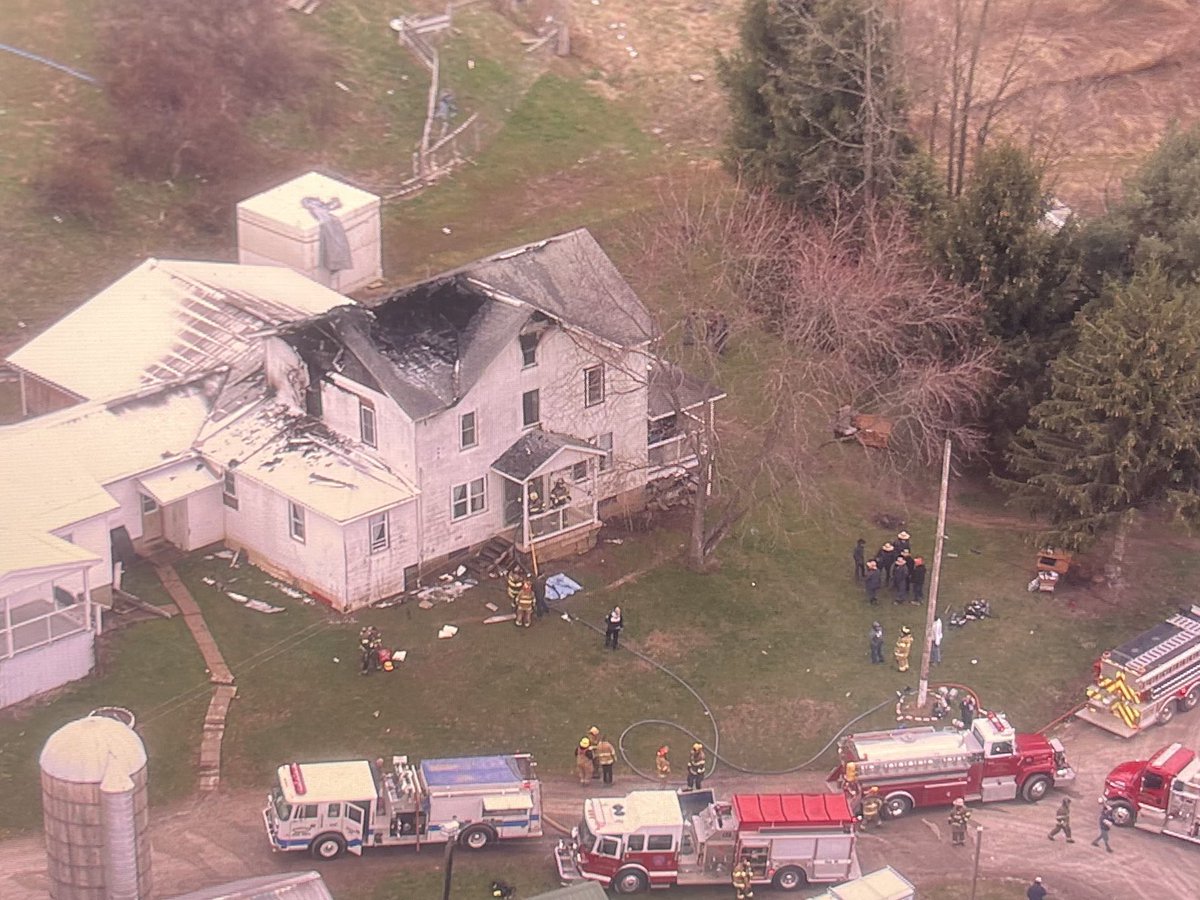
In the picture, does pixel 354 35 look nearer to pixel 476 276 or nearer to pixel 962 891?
pixel 476 276

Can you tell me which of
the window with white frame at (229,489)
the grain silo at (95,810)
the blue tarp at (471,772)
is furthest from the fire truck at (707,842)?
the window with white frame at (229,489)

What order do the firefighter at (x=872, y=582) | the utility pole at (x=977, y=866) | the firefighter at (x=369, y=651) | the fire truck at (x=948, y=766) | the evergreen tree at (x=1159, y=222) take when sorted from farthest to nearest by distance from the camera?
the evergreen tree at (x=1159, y=222)
the firefighter at (x=872, y=582)
the firefighter at (x=369, y=651)
the fire truck at (x=948, y=766)
the utility pole at (x=977, y=866)

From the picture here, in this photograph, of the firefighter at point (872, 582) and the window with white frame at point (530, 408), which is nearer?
the firefighter at point (872, 582)

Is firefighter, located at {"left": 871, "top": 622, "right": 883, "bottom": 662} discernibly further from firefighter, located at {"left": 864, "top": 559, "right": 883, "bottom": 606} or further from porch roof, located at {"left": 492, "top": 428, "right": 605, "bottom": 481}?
porch roof, located at {"left": 492, "top": 428, "right": 605, "bottom": 481}

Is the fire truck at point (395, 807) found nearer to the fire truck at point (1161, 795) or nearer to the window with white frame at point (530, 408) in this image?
the window with white frame at point (530, 408)

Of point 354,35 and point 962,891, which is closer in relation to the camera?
point 962,891

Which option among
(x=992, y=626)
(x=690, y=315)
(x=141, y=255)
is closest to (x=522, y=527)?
(x=690, y=315)

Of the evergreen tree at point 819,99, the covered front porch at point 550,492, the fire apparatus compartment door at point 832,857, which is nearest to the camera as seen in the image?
the fire apparatus compartment door at point 832,857
